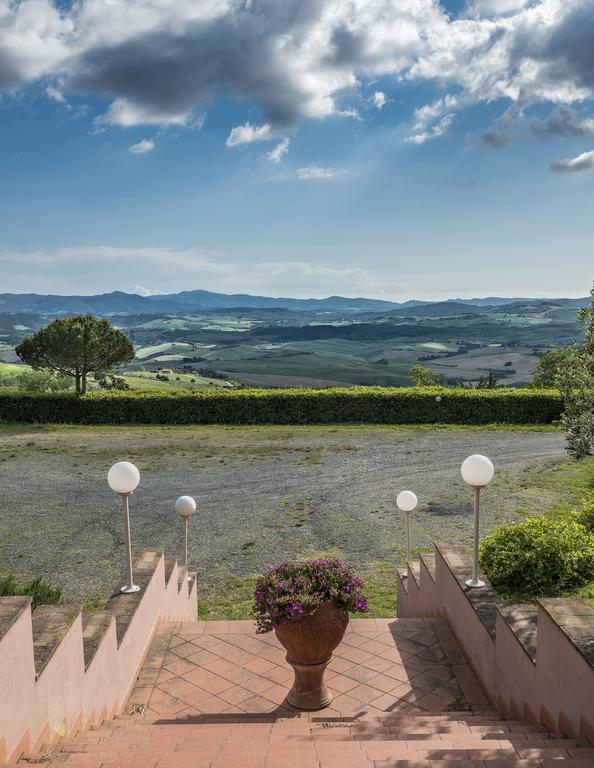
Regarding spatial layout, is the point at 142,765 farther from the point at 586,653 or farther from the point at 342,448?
the point at 342,448

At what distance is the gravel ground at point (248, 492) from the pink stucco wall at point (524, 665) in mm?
4194

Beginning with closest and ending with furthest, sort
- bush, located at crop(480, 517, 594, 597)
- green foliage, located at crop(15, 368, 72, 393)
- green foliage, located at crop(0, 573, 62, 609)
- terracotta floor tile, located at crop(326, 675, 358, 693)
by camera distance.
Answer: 1. terracotta floor tile, located at crop(326, 675, 358, 693)
2. green foliage, located at crop(0, 573, 62, 609)
3. bush, located at crop(480, 517, 594, 597)
4. green foliage, located at crop(15, 368, 72, 393)

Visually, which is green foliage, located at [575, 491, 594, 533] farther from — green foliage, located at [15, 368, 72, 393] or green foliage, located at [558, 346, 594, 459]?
green foliage, located at [15, 368, 72, 393]

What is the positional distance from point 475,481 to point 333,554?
16.8 feet

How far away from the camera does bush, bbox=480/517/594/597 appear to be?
703 cm

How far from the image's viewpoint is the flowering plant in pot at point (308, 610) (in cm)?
509

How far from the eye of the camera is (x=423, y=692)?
5785mm

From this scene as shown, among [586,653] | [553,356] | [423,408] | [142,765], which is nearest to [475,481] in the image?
[586,653]

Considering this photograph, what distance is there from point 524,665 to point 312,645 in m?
1.71

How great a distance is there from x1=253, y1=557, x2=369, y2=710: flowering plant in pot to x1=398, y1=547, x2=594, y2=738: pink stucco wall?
50.8 inches

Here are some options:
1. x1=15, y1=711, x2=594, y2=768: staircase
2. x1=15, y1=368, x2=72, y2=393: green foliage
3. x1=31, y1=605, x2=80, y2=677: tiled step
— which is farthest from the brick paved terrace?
x1=15, y1=368, x2=72, y2=393: green foliage

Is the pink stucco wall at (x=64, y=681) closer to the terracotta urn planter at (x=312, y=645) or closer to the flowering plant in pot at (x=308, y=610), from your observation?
the flowering plant in pot at (x=308, y=610)

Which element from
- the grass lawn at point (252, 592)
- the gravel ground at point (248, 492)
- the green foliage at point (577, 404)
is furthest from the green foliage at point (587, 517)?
the gravel ground at point (248, 492)

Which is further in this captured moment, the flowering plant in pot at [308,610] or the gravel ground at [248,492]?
the gravel ground at [248,492]
